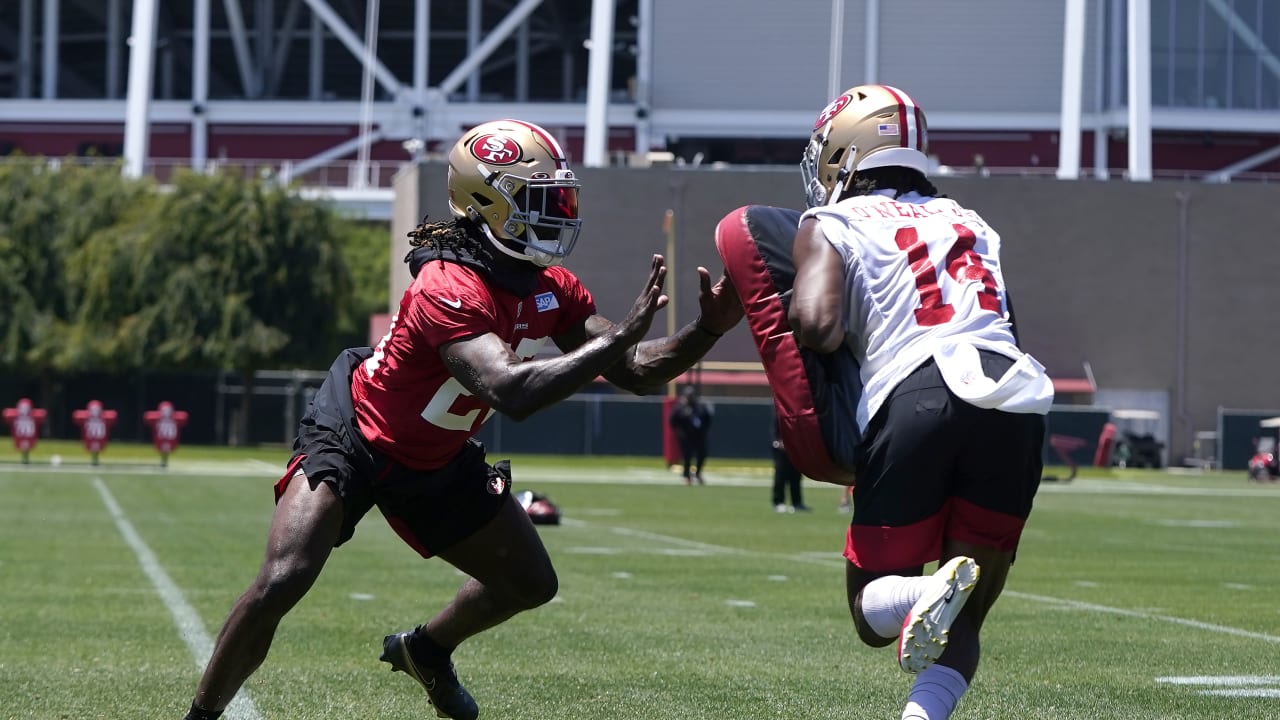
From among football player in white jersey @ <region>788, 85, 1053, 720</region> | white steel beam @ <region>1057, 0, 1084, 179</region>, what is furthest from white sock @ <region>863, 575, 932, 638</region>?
white steel beam @ <region>1057, 0, 1084, 179</region>

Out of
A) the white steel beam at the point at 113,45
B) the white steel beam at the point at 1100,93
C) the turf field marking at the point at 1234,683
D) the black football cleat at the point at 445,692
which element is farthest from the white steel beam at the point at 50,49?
the black football cleat at the point at 445,692

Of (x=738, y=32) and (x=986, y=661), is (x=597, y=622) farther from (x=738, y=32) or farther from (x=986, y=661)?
(x=738, y=32)

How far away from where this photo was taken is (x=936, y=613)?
4.62 metres

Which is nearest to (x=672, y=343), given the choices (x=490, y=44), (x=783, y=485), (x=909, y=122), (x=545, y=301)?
(x=545, y=301)

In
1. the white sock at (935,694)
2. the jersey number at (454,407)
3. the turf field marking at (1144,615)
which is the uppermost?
the jersey number at (454,407)

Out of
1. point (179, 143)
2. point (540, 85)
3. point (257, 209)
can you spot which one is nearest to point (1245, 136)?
point (540, 85)

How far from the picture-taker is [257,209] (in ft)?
172

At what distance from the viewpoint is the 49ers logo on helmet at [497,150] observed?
233 inches

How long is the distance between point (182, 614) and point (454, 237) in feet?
17.6

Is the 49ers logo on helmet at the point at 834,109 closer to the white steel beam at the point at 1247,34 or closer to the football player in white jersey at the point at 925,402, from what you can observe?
the football player in white jersey at the point at 925,402

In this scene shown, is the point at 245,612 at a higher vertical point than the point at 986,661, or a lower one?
higher

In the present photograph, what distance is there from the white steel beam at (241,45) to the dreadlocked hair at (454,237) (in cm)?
6830

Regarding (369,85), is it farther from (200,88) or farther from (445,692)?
(445,692)

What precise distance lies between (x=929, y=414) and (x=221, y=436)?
52.5m
